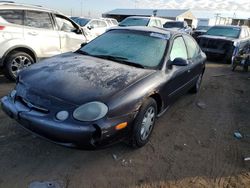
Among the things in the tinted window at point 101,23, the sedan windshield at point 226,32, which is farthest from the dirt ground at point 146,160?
the tinted window at point 101,23

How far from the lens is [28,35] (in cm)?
564

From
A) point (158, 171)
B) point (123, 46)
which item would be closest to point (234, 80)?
point (123, 46)

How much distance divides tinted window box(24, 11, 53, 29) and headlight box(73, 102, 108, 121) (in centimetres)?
405

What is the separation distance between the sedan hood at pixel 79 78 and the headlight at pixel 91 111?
66mm

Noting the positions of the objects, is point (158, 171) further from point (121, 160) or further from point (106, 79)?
point (106, 79)

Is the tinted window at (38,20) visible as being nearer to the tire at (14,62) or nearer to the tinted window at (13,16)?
the tinted window at (13,16)

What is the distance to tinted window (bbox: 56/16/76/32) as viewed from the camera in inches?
256

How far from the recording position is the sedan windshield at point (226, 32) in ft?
38.2

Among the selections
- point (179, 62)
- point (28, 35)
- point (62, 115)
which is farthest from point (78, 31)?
point (62, 115)

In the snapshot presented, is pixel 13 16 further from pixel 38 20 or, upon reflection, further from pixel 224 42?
pixel 224 42

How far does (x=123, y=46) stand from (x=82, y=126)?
1.91 metres

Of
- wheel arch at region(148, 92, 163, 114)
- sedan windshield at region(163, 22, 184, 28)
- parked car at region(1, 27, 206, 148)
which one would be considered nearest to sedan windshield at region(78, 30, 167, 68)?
parked car at region(1, 27, 206, 148)

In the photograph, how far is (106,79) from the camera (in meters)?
3.04

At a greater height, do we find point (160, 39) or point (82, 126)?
point (160, 39)
